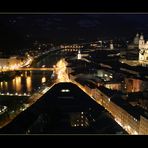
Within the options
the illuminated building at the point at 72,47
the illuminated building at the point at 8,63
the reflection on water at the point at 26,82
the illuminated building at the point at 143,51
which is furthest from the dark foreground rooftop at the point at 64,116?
the illuminated building at the point at 143,51

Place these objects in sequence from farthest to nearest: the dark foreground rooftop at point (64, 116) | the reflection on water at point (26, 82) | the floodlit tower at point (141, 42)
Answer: the reflection on water at point (26, 82) < the floodlit tower at point (141, 42) < the dark foreground rooftop at point (64, 116)

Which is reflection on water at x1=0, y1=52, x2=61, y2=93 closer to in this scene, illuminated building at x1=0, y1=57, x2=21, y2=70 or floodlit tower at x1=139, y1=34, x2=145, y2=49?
illuminated building at x1=0, y1=57, x2=21, y2=70

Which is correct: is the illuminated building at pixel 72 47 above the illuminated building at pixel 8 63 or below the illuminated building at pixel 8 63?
above

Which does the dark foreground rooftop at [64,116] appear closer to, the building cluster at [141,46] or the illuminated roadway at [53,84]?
the illuminated roadway at [53,84]

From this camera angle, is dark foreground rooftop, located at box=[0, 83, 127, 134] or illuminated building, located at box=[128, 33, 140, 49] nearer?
dark foreground rooftop, located at box=[0, 83, 127, 134]

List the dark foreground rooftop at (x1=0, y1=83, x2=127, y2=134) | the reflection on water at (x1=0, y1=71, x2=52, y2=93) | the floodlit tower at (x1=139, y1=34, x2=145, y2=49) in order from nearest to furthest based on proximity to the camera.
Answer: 1. the dark foreground rooftop at (x1=0, y1=83, x2=127, y2=134)
2. the floodlit tower at (x1=139, y1=34, x2=145, y2=49)
3. the reflection on water at (x1=0, y1=71, x2=52, y2=93)

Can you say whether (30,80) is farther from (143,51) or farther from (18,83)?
(143,51)

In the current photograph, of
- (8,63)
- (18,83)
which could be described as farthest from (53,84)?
(8,63)

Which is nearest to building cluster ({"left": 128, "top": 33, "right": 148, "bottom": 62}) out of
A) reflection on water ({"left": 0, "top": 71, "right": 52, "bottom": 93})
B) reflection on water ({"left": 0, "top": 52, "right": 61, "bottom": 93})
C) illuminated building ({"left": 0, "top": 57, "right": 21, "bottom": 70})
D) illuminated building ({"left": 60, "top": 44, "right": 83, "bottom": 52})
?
illuminated building ({"left": 60, "top": 44, "right": 83, "bottom": 52})

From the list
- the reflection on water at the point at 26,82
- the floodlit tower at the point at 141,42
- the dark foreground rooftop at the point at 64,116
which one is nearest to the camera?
the dark foreground rooftop at the point at 64,116
